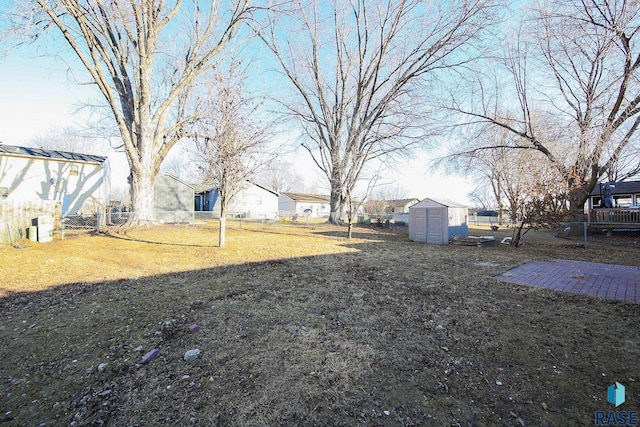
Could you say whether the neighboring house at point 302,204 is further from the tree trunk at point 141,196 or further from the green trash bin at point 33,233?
the green trash bin at point 33,233

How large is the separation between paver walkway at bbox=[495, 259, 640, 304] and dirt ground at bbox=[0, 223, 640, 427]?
0.51 meters

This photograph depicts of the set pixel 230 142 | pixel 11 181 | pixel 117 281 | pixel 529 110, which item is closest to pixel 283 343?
pixel 117 281

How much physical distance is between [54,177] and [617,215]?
3298cm

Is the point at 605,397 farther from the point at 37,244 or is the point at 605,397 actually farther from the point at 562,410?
the point at 37,244

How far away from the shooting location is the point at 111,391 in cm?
231

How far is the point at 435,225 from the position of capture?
1193 cm

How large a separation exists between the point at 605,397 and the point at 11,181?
24863mm

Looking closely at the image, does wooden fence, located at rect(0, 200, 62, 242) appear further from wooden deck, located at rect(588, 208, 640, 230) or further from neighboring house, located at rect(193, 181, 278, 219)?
wooden deck, located at rect(588, 208, 640, 230)

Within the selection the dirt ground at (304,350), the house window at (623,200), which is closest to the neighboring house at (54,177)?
the dirt ground at (304,350)

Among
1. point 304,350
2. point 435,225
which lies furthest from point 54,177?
point 435,225

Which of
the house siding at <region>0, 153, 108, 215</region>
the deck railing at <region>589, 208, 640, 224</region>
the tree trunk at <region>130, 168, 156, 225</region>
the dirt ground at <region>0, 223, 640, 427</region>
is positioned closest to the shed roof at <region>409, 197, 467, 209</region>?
the dirt ground at <region>0, 223, 640, 427</region>

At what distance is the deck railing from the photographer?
45.1 ft

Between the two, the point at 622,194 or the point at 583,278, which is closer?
the point at 583,278

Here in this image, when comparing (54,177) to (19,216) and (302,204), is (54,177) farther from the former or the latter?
(302,204)
